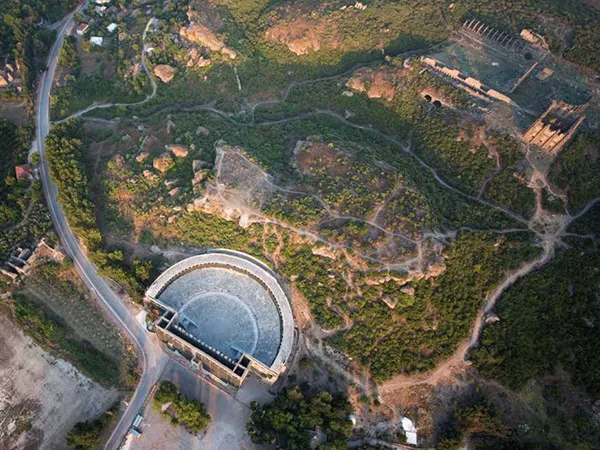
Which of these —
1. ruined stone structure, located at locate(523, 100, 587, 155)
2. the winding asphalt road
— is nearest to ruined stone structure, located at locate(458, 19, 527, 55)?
ruined stone structure, located at locate(523, 100, 587, 155)

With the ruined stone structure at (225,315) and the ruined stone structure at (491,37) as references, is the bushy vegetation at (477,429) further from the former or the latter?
the ruined stone structure at (491,37)

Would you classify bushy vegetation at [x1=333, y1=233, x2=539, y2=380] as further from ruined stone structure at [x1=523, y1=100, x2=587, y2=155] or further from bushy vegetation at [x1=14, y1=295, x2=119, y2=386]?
bushy vegetation at [x1=14, y1=295, x2=119, y2=386]

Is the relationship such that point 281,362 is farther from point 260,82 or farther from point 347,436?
point 260,82

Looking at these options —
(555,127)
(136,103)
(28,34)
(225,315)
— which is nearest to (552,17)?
(555,127)

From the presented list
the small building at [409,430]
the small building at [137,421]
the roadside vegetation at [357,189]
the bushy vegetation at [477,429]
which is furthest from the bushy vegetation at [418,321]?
the small building at [137,421]

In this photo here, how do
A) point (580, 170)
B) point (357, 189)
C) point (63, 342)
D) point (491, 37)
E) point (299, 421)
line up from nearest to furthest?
point (299, 421)
point (63, 342)
point (357, 189)
point (580, 170)
point (491, 37)

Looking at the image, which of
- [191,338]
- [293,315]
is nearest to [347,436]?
[293,315]

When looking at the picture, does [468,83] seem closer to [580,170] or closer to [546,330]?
[580,170]
